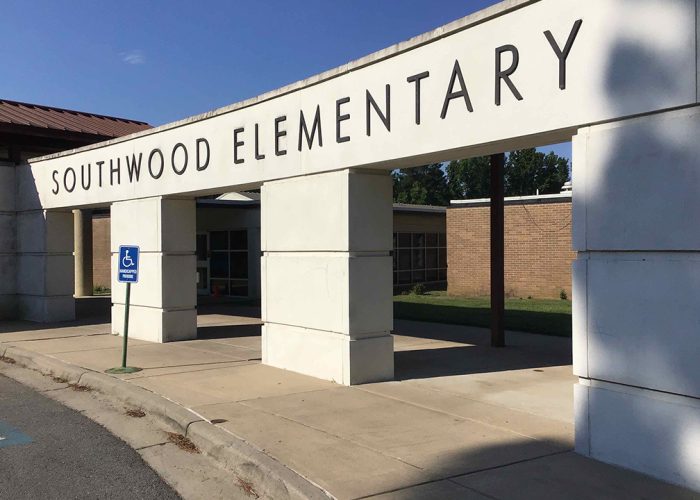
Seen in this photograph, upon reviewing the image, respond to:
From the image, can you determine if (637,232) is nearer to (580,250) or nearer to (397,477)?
(580,250)

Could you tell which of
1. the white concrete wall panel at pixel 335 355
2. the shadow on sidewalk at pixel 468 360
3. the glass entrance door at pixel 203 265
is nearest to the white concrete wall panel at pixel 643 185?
the white concrete wall panel at pixel 335 355

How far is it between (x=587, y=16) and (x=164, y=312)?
9.61 meters

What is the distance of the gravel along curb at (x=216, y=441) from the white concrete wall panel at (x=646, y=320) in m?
2.61

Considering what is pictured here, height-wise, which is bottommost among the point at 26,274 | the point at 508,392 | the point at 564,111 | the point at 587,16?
the point at 508,392

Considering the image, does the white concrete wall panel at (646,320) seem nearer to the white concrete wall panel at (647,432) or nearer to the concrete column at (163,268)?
the white concrete wall panel at (647,432)

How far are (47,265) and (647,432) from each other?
1492 centimetres

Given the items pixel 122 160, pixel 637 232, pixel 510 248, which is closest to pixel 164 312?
pixel 122 160

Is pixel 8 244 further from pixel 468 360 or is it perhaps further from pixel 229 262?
pixel 468 360

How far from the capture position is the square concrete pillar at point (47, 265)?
53.8 feet

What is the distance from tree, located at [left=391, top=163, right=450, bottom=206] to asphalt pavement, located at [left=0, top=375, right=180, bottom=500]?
7115 centimetres

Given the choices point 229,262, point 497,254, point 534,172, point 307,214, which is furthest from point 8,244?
point 534,172

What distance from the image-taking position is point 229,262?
26.9 meters

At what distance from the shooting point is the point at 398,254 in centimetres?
3012

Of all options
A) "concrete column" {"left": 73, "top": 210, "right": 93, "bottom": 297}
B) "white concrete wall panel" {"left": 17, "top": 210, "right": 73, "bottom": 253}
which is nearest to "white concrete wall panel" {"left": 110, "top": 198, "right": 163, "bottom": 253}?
"white concrete wall panel" {"left": 17, "top": 210, "right": 73, "bottom": 253}
